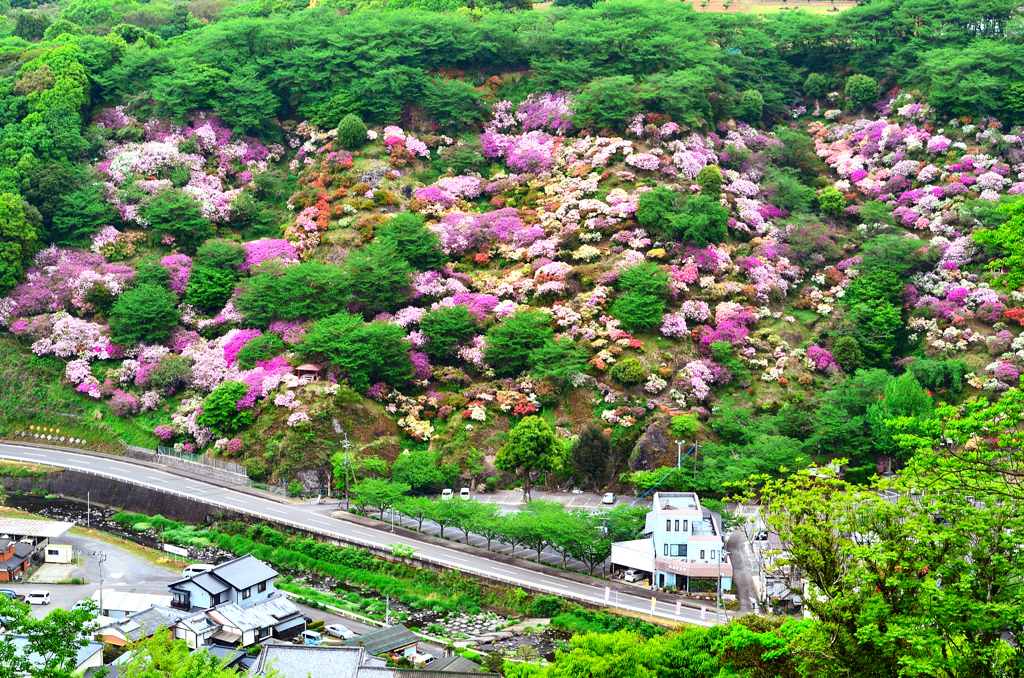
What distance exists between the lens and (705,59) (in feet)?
298

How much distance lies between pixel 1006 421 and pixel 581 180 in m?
60.4

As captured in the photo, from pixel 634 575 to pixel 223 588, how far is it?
20.1 m

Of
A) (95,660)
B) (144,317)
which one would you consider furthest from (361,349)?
(95,660)

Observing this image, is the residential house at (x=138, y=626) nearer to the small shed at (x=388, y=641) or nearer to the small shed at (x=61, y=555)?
the small shed at (x=388, y=641)

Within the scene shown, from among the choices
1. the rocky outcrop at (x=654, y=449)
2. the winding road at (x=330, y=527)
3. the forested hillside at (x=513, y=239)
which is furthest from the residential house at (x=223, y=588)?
the rocky outcrop at (x=654, y=449)

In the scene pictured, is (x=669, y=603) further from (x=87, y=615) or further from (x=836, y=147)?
(x=836, y=147)

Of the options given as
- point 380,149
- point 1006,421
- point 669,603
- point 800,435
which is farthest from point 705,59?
point 1006,421

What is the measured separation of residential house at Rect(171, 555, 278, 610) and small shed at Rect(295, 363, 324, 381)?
65.8ft

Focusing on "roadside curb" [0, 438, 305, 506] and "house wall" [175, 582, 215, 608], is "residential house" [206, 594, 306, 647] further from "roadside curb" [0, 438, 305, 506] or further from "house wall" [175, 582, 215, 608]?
"roadside curb" [0, 438, 305, 506]

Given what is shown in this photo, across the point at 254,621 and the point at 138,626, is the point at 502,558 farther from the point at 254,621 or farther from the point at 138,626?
the point at 138,626

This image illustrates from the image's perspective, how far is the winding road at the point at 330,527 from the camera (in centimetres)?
5140

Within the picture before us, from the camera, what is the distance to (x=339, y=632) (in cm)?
4862

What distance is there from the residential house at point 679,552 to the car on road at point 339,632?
14512 mm

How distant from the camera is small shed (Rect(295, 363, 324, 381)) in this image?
69688 millimetres
